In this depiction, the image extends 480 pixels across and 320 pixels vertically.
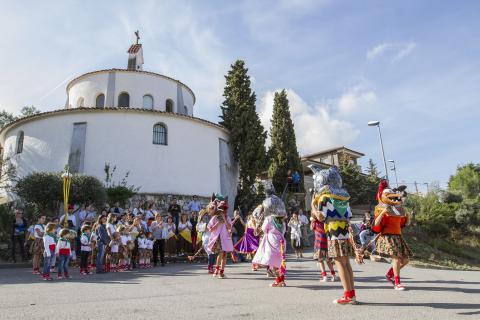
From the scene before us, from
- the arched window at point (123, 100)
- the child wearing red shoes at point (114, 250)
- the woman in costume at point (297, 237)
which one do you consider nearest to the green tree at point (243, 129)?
the arched window at point (123, 100)

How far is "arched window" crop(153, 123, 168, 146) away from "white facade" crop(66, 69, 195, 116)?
330cm

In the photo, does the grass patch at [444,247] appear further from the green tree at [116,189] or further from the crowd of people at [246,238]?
the green tree at [116,189]

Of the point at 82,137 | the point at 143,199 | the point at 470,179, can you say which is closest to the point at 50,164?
the point at 82,137

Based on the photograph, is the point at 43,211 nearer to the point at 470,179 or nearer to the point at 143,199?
the point at 143,199

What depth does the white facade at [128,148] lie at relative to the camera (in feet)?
80.3

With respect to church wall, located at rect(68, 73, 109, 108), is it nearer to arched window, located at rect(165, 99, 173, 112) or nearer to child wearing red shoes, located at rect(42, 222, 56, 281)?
arched window, located at rect(165, 99, 173, 112)

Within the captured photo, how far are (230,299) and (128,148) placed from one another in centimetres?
1987

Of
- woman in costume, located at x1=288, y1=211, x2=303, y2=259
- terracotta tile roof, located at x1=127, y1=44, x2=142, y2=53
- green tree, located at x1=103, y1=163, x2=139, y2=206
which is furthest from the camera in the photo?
terracotta tile roof, located at x1=127, y1=44, x2=142, y2=53

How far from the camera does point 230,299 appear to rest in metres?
6.43

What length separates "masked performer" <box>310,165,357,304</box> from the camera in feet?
19.3

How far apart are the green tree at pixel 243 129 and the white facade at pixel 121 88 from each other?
4422mm

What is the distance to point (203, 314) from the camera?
529cm

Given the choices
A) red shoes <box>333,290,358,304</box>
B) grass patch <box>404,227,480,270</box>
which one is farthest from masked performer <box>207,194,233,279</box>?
grass patch <box>404,227,480,270</box>

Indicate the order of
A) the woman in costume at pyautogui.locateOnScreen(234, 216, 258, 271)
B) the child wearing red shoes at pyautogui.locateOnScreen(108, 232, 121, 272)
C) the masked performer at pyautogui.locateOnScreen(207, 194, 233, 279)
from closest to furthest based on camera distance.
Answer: the masked performer at pyautogui.locateOnScreen(207, 194, 233, 279), the woman in costume at pyautogui.locateOnScreen(234, 216, 258, 271), the child wearing red shoes at pyautogui.locateOnScreen(108, 232, 121, 272)
